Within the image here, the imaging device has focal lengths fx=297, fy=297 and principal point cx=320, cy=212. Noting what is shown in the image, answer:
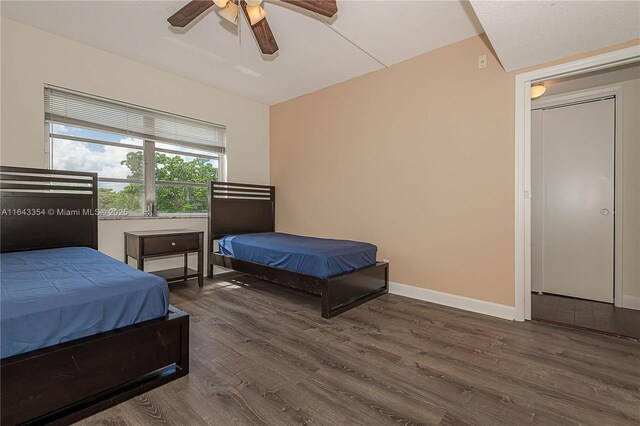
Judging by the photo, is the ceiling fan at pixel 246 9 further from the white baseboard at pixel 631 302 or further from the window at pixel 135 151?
the white baseboard at pixel 631 302

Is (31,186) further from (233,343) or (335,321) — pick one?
(335,321)

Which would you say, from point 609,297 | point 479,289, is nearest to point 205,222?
point 479,289

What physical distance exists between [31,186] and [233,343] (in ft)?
7.93

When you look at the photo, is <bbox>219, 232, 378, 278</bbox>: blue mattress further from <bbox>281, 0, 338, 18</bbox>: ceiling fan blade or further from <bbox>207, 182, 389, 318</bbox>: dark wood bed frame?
<bbox>281, 0, 338, 18</bbox>: ceiling fan blade

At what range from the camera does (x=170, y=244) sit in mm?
3295

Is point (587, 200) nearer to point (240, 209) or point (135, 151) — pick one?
point (240, 209)

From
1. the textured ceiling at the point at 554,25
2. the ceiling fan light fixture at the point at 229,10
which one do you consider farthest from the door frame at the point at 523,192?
the ceiling fan light fixture at the point at 229,10

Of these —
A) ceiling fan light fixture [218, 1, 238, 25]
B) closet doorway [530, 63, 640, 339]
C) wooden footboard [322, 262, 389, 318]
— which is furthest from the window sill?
closet doorway [530, 63, 640, 339]

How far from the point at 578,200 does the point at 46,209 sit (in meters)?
5.56

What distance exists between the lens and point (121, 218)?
336 centimetres

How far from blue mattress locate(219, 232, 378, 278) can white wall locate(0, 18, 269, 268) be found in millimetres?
1112

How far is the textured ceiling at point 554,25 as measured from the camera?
1.87 m

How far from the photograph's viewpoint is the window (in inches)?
120

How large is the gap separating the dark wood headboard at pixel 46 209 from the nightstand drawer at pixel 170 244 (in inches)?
19.9
